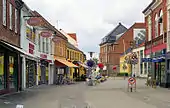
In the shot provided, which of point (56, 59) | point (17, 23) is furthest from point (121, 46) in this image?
point (17, 23)

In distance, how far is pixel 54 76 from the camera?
46438 millimetres

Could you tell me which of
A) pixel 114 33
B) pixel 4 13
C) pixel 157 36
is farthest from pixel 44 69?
pixel 114 33

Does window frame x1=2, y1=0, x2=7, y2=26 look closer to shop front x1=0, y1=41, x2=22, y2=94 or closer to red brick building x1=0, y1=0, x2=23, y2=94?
red brick building x1=0, y1=0, x2=23, y2=94

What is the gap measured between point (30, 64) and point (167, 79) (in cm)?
1240

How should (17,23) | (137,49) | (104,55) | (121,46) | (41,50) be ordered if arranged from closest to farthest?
(17,23)
(41,50)
(137,49)
(121,46)
(104,55)

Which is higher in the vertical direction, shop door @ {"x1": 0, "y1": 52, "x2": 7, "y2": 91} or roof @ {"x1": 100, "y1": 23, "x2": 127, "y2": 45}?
roof @ {"x1": 100, "y1": 23, "x2": 127, "y2": 45}

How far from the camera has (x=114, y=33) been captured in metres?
136

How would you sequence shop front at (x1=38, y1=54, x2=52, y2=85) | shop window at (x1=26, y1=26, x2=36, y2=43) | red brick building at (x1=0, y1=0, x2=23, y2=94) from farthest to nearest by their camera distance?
shop front at (x1=38, y1=54, x2=52, y2=85), shop window at (x1=26, y1=26, x2=36, y2=43), red brick building at (x1=0, y1=0, x2=23, y2=94)

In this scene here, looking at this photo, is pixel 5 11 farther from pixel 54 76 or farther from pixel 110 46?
pixel 110 46

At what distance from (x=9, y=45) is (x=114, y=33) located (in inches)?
4634

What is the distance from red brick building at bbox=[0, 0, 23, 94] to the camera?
21066 millimetres

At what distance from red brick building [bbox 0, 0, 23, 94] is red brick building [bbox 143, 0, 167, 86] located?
1478cm

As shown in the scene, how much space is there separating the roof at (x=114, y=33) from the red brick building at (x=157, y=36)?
8506 cm

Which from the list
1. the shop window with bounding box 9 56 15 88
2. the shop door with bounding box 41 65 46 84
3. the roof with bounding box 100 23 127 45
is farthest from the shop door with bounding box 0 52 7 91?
the roof with bounding box 100 23 127 45
